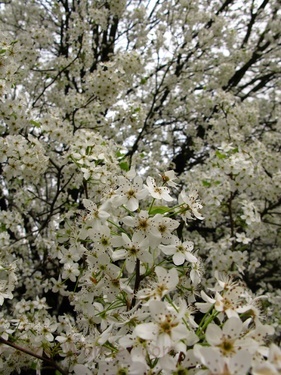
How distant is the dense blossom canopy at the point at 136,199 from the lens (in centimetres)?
168

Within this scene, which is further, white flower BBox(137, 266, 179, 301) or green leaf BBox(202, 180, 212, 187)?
green leaf BBox(202, 180, 212, 187)

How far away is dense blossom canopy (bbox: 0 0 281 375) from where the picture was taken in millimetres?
1679

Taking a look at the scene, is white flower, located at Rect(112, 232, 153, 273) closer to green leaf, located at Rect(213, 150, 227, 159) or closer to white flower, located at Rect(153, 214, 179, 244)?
white flower, located at Rect(153, 214, 179, 244)

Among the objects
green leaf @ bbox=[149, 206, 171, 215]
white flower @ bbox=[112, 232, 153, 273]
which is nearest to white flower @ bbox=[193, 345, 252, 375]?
white flower @ bbox=[112, 232, 153, 273]

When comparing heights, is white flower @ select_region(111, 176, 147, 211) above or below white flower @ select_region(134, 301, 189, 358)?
above

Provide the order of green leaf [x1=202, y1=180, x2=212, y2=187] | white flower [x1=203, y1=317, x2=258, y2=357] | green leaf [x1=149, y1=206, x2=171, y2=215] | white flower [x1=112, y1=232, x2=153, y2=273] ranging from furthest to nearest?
green leaf [x1=202, y1=180, x2=212, y2=187] < green leaf [x1=149, y1=206, x2=171, y2=215] < white flower [x1=112, y1=232, x2=153, y2=273] < white flower [x1=203, y1=317, x2=258, y2=357]

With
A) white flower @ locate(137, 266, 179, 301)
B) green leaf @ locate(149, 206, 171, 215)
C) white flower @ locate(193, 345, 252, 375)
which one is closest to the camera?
white flower @ locate(193, 345, 252, 375)

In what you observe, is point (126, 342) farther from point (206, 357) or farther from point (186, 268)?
point (186, 268)

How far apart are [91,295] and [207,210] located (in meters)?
2.88

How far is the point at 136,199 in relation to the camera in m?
2.07

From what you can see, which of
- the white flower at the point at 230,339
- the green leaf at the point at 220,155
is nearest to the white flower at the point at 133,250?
the white flower at the point at 230,339

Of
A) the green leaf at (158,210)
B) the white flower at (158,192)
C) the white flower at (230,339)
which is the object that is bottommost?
the white flower at (230,339)

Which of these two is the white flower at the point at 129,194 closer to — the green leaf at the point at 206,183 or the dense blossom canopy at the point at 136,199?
the dense blossom canopy at the point at 136,199

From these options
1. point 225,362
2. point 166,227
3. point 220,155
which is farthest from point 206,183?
point 225,362
